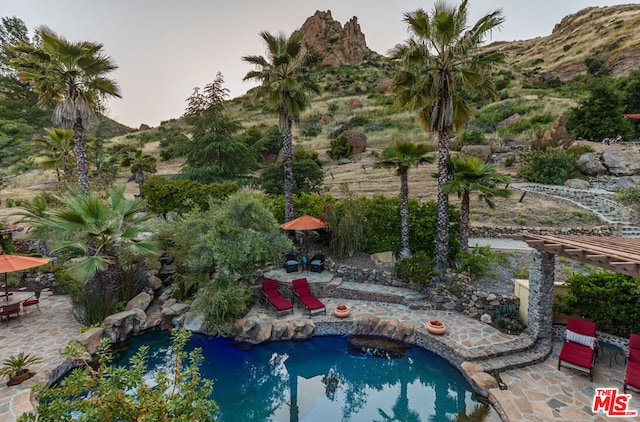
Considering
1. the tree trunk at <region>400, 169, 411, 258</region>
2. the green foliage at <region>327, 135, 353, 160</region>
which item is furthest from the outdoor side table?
the green foliage at <region>327, 135, 353, 160</region>

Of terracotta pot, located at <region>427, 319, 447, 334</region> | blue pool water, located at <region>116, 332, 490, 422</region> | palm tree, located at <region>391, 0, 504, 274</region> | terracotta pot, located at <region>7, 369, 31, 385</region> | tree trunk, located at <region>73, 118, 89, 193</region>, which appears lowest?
blue pool water, located at <region>116, 332, 490, 422</region>

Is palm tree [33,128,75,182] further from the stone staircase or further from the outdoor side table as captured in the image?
the stone staircase

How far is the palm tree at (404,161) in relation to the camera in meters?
11.0

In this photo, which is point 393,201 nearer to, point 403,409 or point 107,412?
point 403,409

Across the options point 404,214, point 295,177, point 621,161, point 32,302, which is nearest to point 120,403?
point 32,302

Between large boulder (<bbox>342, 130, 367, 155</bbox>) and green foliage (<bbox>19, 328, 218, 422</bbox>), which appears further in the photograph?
large boulder (<bbox>342, 130, 367, 155</bbox>)

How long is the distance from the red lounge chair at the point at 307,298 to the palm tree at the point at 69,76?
816cm

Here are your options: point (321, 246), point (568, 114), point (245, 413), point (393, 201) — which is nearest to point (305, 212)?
point (321, 246)

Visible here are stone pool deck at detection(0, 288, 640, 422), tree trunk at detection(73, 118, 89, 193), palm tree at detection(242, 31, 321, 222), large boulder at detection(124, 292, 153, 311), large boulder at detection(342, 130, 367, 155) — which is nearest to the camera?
stone pool deck at detection(0, 288, 640, 422)

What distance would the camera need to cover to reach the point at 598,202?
16516 millimetres

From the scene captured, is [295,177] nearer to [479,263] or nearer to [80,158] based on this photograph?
[80,158]

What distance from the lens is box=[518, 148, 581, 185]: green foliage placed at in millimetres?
20016

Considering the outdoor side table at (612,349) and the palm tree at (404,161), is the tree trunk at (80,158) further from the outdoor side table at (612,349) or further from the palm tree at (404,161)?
the outdoor side table at (612,349)

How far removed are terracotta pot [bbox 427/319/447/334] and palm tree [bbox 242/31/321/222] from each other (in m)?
7.48
